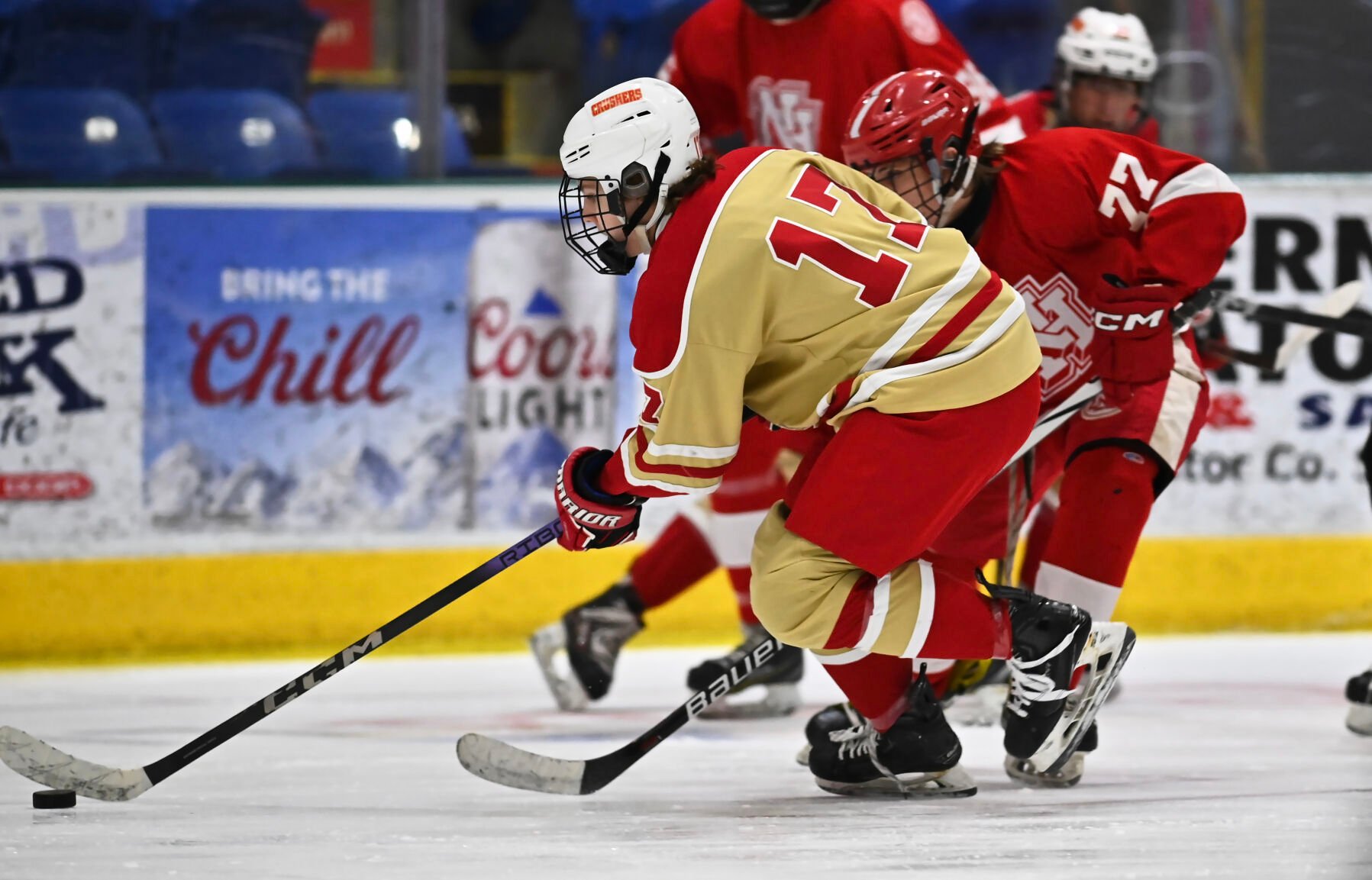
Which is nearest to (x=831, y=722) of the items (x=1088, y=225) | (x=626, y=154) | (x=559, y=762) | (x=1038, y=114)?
(x=559, y=762)

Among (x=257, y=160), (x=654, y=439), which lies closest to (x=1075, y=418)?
(x=654, y=439)

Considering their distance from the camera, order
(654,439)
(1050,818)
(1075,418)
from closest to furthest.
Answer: (654,439), (1050,818), (1075,418)

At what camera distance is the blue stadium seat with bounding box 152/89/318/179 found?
13.6 feet

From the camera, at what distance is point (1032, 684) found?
7.96 ft

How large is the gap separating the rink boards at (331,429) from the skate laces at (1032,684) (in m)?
1.81

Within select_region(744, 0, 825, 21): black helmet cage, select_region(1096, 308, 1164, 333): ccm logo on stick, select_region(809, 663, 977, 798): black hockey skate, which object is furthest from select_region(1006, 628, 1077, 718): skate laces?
select_region(744, 0, 825, 21): black helmet cage

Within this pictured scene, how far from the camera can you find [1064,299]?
274cm

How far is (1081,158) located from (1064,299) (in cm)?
21

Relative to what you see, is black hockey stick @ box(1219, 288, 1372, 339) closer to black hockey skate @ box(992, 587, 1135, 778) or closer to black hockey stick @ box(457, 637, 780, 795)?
black hockey skate @ box(992, 587, 1135, 778)

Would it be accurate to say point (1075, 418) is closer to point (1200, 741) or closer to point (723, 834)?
point (1200, 741)

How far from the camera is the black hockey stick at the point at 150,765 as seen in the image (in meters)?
2.47

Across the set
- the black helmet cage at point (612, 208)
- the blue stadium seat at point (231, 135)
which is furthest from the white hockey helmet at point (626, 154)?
the blue stadium seat at point (231, 135)

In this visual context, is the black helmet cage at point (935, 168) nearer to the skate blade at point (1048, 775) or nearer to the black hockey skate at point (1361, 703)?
the skate blade at point (1048, 775)

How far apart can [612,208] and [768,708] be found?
140 centimetres
